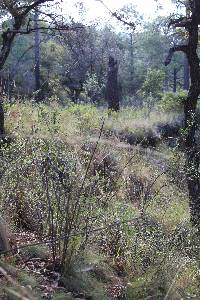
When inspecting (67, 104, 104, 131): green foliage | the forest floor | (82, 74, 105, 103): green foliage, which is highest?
(82, 74, 105, 103): green foliage

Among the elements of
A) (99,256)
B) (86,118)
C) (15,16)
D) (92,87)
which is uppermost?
(15,16)

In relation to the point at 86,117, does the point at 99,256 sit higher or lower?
lower

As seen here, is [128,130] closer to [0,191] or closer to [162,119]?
[162,119]

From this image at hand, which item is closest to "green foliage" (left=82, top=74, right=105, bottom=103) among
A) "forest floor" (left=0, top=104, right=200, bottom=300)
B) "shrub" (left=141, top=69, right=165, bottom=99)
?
"shrub" (left=141, top=69, right=165, bottom=99)

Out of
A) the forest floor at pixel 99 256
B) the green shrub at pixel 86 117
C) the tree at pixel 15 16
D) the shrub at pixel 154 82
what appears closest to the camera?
the forest floor at pixel 99 256

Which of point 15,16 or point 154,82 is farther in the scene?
point 154,82

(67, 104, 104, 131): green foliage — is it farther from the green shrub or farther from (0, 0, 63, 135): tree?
(0, 0, 63, 135): tree

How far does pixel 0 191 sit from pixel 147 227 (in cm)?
155

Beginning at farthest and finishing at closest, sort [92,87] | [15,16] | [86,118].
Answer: [92,87], [86,118], [15,16]

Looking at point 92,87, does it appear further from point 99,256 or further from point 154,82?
point 99,256

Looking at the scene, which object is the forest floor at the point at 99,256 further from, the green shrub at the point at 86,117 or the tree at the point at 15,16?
the green shrub at the point at 86,117

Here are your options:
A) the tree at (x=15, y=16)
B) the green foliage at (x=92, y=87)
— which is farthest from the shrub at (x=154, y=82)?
the tree at (x=15, y=16)

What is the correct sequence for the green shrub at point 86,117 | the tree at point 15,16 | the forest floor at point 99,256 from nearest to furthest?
the forest floor at point 99,256 < the tree at point 15,16 < the green shrub at point 86,117

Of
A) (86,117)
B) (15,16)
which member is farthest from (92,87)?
(15,16)
